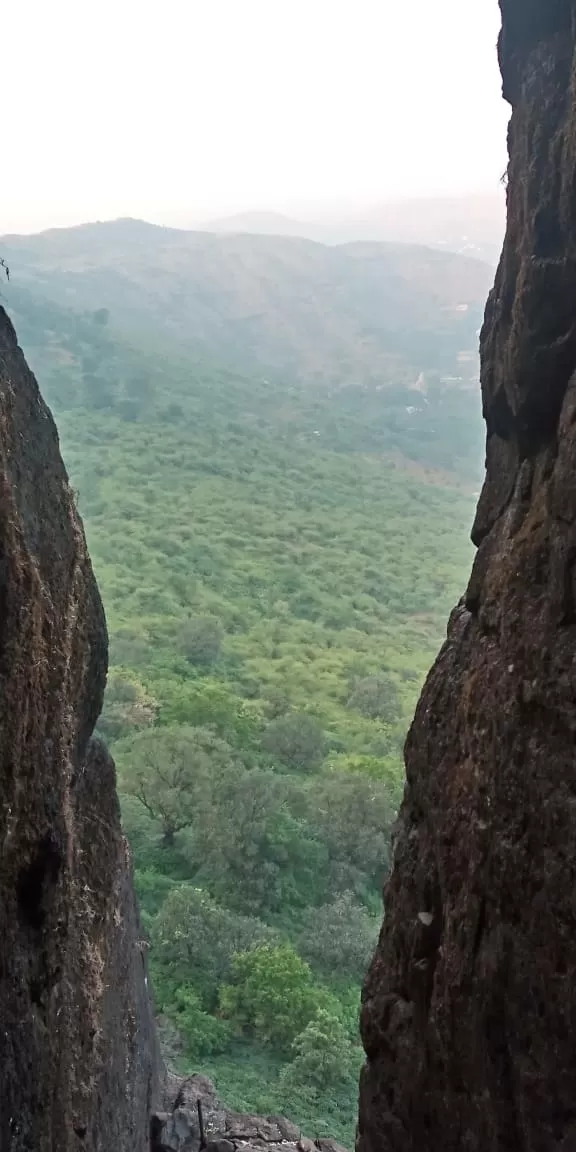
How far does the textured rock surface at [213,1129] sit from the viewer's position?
35.7 feet

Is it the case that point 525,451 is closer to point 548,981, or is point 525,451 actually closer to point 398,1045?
point 548,981

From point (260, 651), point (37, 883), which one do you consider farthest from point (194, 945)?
point (260, 651)

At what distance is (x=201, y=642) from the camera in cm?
5038

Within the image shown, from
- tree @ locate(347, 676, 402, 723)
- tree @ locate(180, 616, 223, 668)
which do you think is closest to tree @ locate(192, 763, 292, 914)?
tree @ locate(347, 676, 402, 723)

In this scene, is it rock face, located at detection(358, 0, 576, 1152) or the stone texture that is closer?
rock face, located at detection(358, 0, 576, 1152)

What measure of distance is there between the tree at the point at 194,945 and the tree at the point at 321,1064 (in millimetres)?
2998

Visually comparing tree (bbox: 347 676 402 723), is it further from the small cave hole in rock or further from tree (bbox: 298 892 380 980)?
the small cave hole in rock

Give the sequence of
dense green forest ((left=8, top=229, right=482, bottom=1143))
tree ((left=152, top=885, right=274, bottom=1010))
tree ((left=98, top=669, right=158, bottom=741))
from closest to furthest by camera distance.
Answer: dense green forest ((left=8, top=229, right=482, bottom=1143)) < tree ((left=152, top=885, right=274, bottom=1010)) < tree ((left=98, top=669, right=158, bottom=741))

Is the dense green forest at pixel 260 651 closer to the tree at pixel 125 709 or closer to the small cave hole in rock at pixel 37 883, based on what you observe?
the tree at pixel 125 709

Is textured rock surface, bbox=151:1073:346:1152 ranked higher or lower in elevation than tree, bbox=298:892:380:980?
higher

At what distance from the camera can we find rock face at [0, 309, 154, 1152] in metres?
6.39

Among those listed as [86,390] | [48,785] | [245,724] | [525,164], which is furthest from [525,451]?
[86,390]

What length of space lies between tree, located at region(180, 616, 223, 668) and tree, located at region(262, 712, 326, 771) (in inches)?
460

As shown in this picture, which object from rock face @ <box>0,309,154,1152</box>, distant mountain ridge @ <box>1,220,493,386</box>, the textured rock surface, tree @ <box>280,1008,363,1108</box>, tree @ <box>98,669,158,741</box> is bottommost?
tree @ <box>280,1008,363,1108</box>
